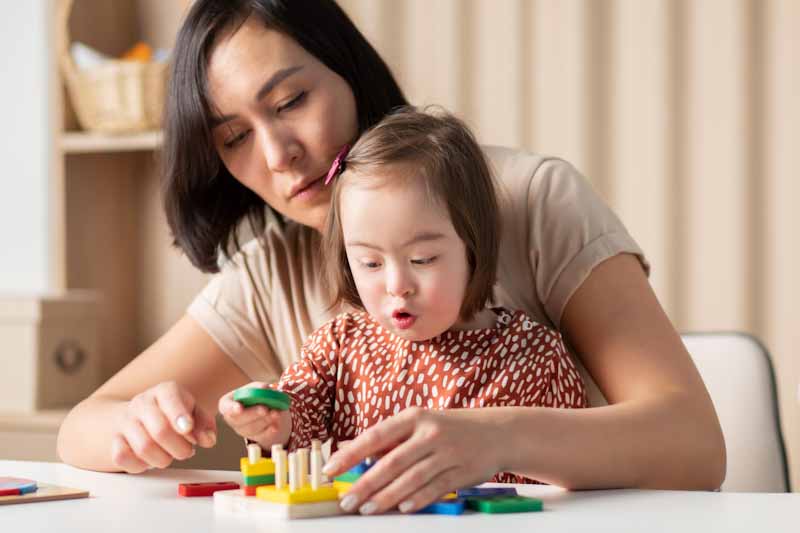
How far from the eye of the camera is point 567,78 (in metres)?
2.46

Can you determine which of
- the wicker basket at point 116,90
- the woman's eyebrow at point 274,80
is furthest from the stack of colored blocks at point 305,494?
the wicker basket at point 116,90

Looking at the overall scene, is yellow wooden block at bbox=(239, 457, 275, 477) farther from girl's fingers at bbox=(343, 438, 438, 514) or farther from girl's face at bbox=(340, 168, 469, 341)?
girl's face at bbox=(340, 168, 469, 341)

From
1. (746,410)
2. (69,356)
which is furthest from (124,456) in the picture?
(69,356)

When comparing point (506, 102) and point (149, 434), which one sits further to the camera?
point (506, 102)

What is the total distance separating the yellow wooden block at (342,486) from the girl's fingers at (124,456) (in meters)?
0.29

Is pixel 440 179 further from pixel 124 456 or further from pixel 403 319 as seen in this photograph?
pixel 124 456

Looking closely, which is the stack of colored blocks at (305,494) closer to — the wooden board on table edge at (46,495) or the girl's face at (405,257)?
the wooden board on table edge at (46,495)

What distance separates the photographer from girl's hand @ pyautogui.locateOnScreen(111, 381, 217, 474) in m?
0.96

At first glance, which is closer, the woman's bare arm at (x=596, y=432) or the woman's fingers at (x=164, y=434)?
the woman's bare arm at (x=596, y=432)

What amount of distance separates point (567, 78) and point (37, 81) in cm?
135

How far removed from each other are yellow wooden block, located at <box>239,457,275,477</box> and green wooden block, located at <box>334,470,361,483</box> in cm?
5

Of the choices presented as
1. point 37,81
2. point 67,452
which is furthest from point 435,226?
point 37,81

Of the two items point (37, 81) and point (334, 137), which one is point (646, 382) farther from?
point (37, 81)

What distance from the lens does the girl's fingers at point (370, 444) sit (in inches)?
30.9
